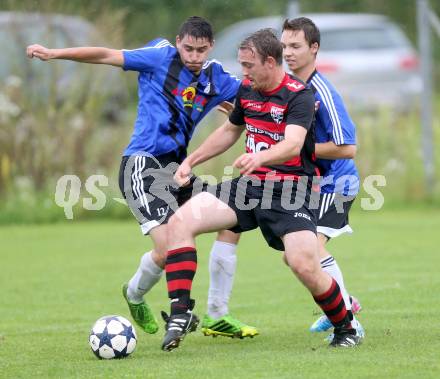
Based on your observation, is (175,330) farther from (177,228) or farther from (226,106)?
(226,106)

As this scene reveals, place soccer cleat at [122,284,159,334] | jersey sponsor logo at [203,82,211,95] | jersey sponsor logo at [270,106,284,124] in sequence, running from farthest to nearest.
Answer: jersey sponsor logo at [203,82,211,95] < soccer cleat at [122,284,159,334] < jersey sponsor logo at [270,106,284,124]

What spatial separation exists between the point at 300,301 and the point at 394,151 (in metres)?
6.37

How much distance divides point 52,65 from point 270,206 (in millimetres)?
8111

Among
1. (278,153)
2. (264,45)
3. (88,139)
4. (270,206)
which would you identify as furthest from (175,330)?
(88,139)

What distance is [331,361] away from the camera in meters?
5.58

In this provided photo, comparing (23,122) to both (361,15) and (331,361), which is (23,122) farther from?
(331,361)

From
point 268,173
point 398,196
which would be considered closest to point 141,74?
point 268,173

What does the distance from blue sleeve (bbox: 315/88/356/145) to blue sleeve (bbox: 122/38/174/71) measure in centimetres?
107

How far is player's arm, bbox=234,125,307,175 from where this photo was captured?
18.4 feet

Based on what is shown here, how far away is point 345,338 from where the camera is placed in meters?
6.09

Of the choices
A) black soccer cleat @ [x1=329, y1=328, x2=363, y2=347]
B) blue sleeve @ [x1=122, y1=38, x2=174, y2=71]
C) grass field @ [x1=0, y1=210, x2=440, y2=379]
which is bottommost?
grass field @ [x1=0, y1=210, x2=440, y2=379]

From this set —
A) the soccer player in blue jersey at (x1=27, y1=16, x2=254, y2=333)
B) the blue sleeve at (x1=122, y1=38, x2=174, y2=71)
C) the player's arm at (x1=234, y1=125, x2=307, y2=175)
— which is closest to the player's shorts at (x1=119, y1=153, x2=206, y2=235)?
the soccer player in blue jersey at (x1=27, y1=16, x2=254, y2=333)

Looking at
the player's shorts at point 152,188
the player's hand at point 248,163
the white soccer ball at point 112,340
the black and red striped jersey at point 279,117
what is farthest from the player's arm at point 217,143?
the white soccer ball at point 112,340

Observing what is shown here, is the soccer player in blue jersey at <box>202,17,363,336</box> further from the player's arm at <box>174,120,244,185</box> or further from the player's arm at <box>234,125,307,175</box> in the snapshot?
the player's arm at <box>234,125,307,175</box>
